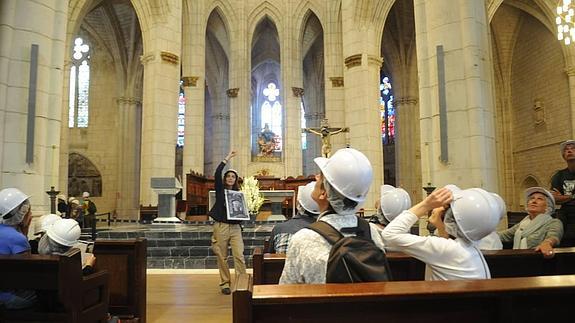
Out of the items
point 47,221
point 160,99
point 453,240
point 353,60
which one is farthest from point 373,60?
point 453,240

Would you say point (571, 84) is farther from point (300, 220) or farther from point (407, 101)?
point (300, 220)

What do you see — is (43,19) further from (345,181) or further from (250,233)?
(345,181)

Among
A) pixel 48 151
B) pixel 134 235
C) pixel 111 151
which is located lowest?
pixel 134 235

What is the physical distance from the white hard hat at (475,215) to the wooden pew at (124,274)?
9.82 ft

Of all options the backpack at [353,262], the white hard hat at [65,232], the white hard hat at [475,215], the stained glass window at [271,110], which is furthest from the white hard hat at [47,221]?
the stained glass window at [271,110]

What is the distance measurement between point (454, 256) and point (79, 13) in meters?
17.6

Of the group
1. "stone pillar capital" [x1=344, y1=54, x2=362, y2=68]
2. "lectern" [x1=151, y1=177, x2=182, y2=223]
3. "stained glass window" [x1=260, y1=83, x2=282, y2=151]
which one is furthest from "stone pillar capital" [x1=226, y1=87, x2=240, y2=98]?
"stained glass window" [x1=260, y1=83, x2=282, y2=151]

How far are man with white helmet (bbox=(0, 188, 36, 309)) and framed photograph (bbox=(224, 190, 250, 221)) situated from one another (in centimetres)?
258

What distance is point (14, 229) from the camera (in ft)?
10.2

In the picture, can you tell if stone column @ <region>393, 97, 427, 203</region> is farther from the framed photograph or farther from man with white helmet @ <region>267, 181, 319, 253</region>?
man with white helmet @ <region>267, 181, 319, 253</region>

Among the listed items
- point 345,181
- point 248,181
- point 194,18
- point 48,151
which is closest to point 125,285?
point 345,181

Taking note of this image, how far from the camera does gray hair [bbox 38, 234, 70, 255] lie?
299cm

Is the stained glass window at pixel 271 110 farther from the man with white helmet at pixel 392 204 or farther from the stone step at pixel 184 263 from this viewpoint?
the man with white helmet at pixel 392 204

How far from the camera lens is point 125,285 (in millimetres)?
3951
